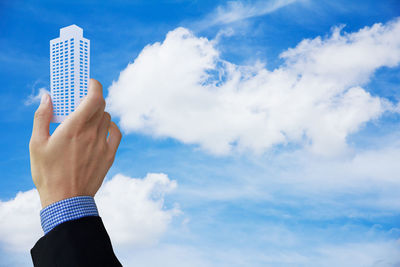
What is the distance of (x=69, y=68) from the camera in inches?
108

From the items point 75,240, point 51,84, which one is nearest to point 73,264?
point 75,240

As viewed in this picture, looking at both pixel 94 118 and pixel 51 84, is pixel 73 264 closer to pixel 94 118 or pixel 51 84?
pixel 94 118

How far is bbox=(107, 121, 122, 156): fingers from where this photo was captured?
7.45ft

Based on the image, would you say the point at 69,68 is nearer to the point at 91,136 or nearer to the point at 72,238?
Answer: the point at 91,136

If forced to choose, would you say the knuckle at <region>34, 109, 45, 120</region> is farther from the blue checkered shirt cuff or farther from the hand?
the blue checkered shirt cuff

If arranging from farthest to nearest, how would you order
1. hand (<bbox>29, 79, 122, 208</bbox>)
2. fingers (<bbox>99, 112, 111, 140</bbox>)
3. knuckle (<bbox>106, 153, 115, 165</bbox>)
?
1. knuckle (<bbox>106, 153, 115, 165</bbox>)
2. fingers (<bbox>99, 112, 111, 140</bbox>)
3. hand (<bbox>29, 79, 122, 208</bbox>)

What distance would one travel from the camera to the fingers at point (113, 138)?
7.45 feet

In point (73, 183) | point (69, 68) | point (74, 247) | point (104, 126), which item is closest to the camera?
point (74, 247)

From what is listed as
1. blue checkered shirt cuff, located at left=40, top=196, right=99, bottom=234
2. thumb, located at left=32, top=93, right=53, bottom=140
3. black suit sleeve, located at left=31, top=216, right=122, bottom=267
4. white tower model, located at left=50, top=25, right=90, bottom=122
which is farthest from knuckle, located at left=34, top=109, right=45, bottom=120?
black suit sleeve, located at left=31, top=216, right=122, bottom=267

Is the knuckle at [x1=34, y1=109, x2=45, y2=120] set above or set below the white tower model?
below

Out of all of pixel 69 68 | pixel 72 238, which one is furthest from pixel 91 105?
pixel 69 68

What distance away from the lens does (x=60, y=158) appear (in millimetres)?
1885

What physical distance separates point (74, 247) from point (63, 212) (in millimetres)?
181

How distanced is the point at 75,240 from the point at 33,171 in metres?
0.47
